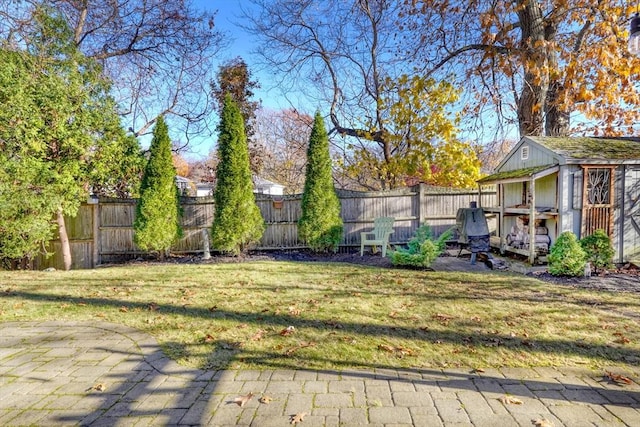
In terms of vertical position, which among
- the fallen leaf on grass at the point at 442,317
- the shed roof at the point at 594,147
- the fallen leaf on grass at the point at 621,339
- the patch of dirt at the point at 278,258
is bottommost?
the patch of dirt at the point at 278,258

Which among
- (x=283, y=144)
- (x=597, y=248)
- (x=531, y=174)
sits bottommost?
(x=597, y=248)

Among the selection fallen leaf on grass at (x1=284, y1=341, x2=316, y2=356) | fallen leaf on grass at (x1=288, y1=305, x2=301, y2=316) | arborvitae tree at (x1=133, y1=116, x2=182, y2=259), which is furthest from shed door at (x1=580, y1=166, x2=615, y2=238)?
arborvitae tree at (x1=133, y1=116, x2=182, y2=259)

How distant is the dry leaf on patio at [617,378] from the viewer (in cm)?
256

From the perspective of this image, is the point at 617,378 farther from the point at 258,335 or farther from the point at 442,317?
the point at 258,335

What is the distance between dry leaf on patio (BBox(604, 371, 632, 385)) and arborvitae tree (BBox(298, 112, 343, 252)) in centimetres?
684

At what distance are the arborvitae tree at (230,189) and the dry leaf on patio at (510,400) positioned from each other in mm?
7223

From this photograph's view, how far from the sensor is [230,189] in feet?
28.9

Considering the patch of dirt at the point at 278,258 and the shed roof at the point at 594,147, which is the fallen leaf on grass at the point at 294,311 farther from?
the shed roof at the point at 594,147

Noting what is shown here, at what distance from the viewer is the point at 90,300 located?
15.8ft

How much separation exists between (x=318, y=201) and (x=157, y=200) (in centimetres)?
376

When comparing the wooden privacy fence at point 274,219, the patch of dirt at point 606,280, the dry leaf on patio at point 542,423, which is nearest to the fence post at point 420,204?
the wooden privacy fence at point 274,219

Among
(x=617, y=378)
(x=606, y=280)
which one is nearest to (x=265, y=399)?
(x=617, y=378)

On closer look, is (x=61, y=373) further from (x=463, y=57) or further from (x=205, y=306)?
(x=463, y=57)

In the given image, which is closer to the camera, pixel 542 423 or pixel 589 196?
pixel 542 423
